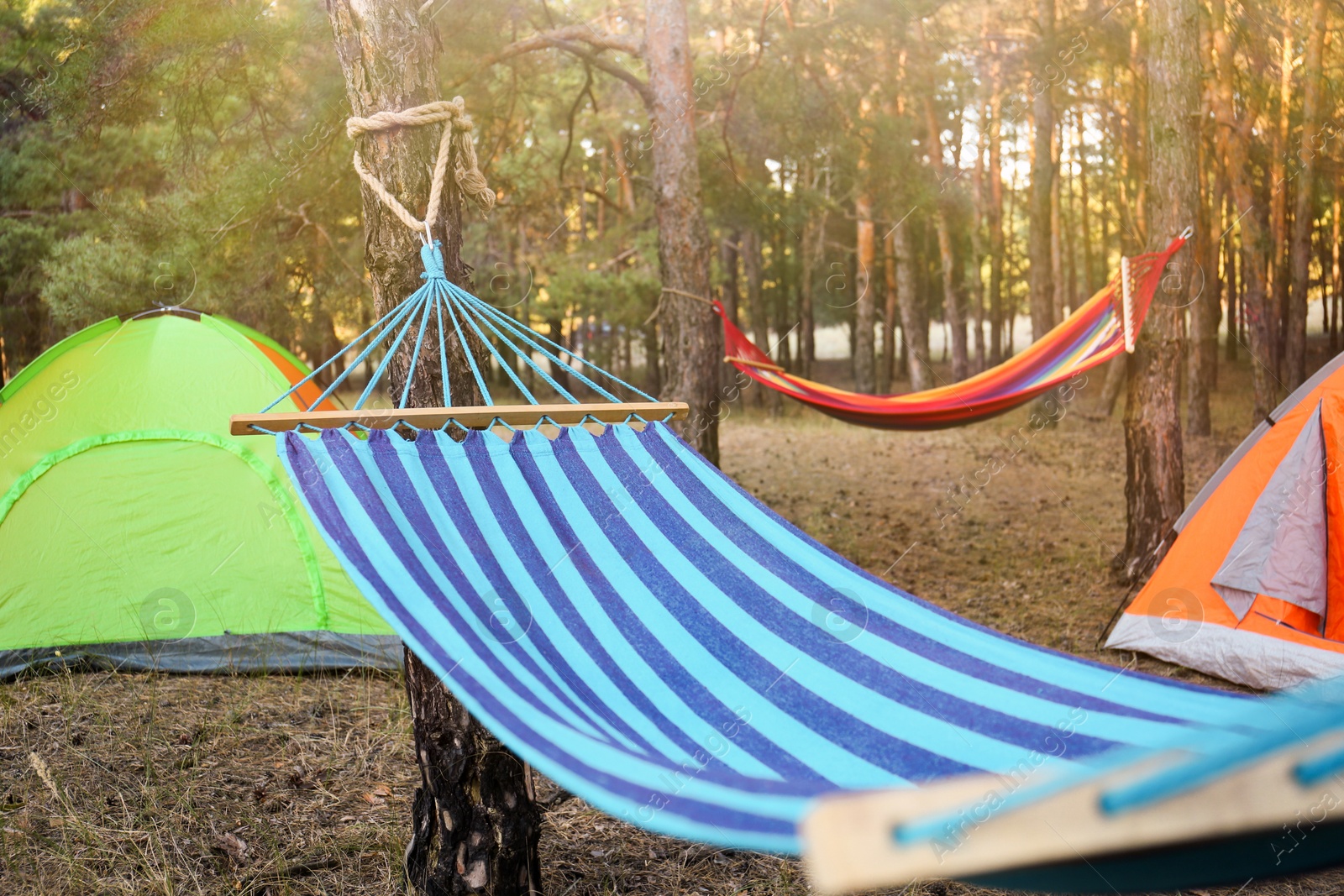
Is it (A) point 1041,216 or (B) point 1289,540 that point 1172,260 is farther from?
(A) point 1041,216

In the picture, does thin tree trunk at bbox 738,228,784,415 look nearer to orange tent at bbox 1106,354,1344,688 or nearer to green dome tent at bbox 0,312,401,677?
orange tent at bbox 1106,354,1344,688

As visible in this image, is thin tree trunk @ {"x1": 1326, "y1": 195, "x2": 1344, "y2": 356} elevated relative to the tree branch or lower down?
lower down

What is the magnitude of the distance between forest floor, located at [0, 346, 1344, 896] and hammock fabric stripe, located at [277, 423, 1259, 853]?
2.20 feet

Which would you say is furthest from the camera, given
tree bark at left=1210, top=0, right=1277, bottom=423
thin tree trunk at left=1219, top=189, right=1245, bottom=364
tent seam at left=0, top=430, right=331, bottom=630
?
thin tree trunk at left=1219, top=189, right=1245, bottom=364

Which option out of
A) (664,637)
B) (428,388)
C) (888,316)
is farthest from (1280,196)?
(664,637)

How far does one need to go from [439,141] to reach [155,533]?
1.97 metres

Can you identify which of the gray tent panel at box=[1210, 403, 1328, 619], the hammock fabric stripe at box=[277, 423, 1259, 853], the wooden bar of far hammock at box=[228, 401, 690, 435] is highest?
the wooden bar of far hammock at box=[228, 401, 690, 435]

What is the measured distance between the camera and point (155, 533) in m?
3.21

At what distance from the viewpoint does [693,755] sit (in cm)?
121

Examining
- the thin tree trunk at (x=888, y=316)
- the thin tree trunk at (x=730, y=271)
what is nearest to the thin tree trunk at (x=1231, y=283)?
the thin tree trunk at (x=888, y=316)

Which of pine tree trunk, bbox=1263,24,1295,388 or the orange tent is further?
pine tree trunk, bbox=1263,24,1295,388

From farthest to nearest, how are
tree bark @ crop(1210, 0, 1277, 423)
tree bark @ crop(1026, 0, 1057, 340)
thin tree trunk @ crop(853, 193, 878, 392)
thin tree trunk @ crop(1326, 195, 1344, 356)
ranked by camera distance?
1. thin tree trunk @ crop(1326, 195, 1344, 356)
2. thin tree trunk @ crop(853, 193, 878, 392)
3. tree bark @ crop(1026, 0, 1057, 340)
4. tree bark @ crop(1210, 0, 1277, 423)

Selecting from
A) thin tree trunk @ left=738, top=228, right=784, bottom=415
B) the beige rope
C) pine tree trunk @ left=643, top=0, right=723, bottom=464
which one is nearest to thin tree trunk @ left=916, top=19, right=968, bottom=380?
thin tree trunk @ left=738, top=228, right=784, bottom=415

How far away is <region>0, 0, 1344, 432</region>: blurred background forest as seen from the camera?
437 centimetres
